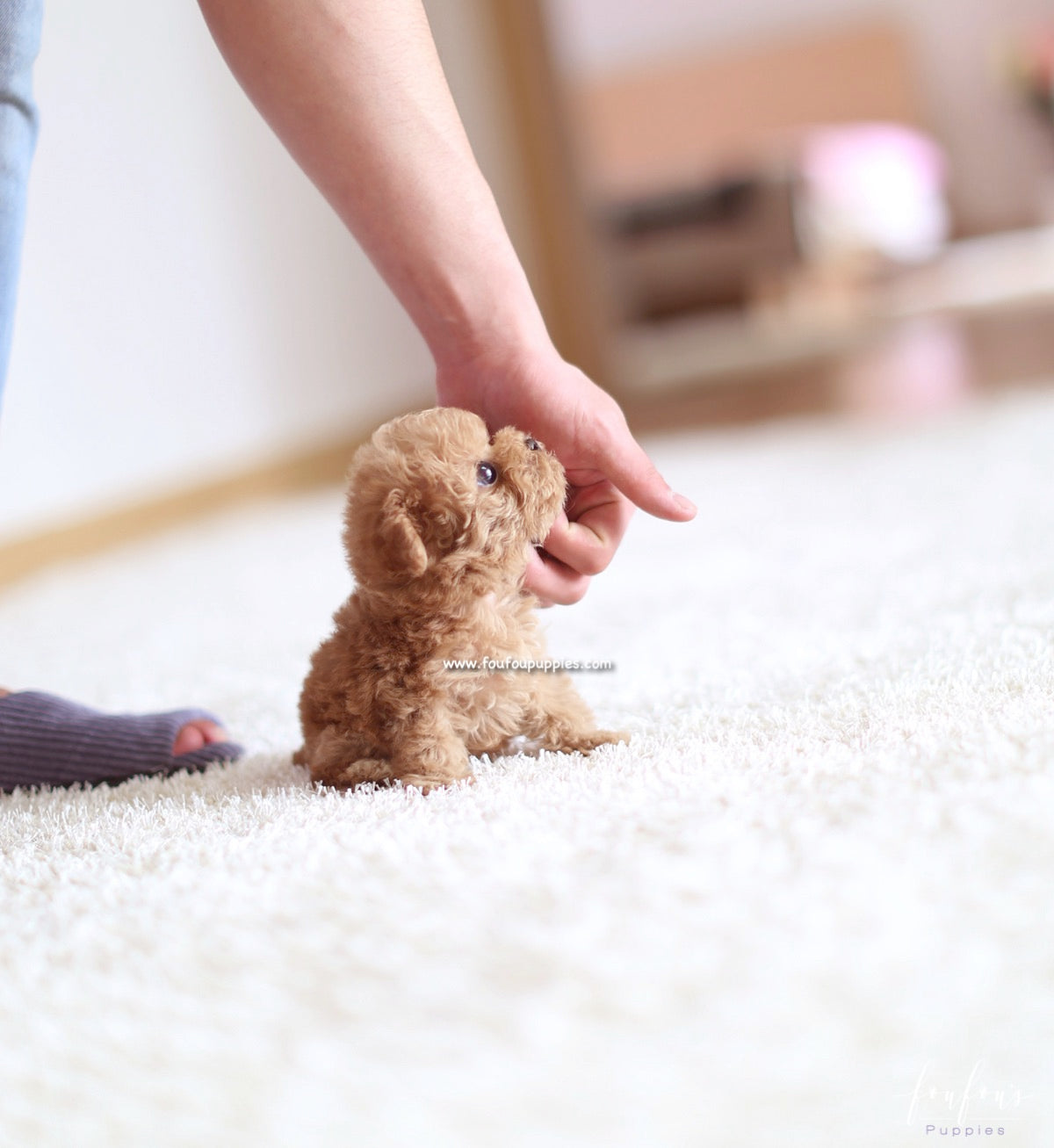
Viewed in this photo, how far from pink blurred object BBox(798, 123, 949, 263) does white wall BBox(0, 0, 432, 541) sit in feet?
17.0

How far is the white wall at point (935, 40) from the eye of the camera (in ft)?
29.7

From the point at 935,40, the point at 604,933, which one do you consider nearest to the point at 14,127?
the point at 604,933

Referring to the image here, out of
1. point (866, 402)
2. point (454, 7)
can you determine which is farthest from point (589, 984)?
point (454, 7)

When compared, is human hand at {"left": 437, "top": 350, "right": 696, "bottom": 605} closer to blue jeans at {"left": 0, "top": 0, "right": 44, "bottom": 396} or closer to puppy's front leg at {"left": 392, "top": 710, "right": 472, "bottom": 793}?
puppy's front leg at {"left": 392, "top": 710, "right": 472, "bottom": 793}

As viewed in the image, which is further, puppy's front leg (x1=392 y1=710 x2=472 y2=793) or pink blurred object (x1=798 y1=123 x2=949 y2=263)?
pink blurred object (x1=798 y1=123 x2=949 y2=263)

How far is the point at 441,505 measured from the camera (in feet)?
2.79

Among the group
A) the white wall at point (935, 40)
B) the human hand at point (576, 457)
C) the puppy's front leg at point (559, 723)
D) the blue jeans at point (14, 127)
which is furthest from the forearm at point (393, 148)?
the white wall at point (935, 40)

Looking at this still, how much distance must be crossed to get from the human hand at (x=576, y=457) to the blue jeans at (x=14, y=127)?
39cm

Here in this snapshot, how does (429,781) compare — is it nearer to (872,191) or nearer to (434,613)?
(434,613)

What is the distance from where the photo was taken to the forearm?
0.94 meters

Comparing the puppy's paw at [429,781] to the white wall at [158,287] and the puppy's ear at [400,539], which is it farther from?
the white wall at [158,287]

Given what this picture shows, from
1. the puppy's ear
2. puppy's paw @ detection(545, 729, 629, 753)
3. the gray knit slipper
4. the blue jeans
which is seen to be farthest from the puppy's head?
the blue jeans

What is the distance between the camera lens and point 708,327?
26.6 feet

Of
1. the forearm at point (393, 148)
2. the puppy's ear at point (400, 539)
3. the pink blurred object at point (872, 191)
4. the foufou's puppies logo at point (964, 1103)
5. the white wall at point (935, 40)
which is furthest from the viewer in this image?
the white wall at point (935, 40)
